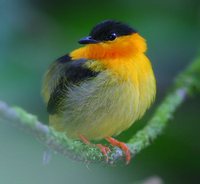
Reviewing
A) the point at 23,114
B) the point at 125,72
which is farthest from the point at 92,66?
the point at 23,114

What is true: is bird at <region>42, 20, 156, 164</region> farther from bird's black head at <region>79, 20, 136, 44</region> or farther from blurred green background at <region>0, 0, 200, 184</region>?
blurred green background at <region>0, 0, 200, 184</region>

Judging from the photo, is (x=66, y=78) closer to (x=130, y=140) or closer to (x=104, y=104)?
(x=104, y=104)

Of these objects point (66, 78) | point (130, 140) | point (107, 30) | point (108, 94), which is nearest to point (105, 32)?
point (107, 30)

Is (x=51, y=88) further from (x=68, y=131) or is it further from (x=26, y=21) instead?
(x=26, y=21)

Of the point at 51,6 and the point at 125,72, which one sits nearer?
the point at 125,72

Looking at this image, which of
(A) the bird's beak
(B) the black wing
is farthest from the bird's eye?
(B) the black wing

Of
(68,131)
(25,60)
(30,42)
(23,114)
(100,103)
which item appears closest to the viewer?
(23,114)

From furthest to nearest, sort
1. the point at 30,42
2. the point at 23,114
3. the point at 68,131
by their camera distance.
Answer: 1. the point at 30,42
2. the point at 68,131
3. the point at 23,114
